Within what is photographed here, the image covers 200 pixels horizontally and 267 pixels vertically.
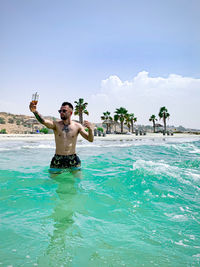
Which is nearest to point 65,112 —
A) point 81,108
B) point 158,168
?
point 158,168

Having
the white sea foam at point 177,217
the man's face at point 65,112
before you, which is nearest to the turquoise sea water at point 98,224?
the white sea foam at point 177,217

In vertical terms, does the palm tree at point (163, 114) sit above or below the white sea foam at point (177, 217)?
above

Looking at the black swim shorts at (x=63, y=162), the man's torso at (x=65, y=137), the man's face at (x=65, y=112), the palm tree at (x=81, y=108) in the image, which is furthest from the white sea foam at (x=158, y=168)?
the palm tree at (x=81, y=108)

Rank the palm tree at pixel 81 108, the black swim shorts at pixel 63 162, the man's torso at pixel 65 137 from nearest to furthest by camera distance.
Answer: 1. the man's torso at pixel 65 137
2. the black swim shorts at pixel 63 162
3. the palm tree at pixel 81 108

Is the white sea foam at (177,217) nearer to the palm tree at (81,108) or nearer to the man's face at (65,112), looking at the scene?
the man's face at (65,112)

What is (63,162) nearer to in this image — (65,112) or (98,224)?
(65,112)

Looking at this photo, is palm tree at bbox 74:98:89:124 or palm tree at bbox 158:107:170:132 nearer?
palm tree at bbox 74:98:89:124

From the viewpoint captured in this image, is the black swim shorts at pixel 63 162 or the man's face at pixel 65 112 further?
the black swim shorts at pixel 63 162

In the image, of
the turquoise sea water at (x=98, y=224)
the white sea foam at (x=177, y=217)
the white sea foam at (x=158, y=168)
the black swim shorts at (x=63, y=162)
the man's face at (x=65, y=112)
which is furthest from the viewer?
the white sea foam at (x=158, y=168)

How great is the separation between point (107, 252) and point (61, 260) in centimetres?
46

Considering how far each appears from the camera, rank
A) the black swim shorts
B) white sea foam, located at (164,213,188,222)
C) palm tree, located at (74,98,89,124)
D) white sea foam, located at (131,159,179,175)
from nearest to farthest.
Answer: white sea foam, located at (164,213,188,222) < the black swim shorts < white sea foam, located at (131,159,179,175) < palm tree, located at (74,98,89,124)

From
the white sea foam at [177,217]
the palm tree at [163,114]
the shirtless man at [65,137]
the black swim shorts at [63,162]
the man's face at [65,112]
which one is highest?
the palm tree at [163,114]

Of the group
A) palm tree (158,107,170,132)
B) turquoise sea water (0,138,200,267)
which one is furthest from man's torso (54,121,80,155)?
palm tree (158,107,170,132)

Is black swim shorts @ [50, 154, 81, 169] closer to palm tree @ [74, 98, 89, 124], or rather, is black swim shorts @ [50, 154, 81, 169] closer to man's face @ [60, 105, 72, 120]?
man's face @ [60, 105, 72, 120]
